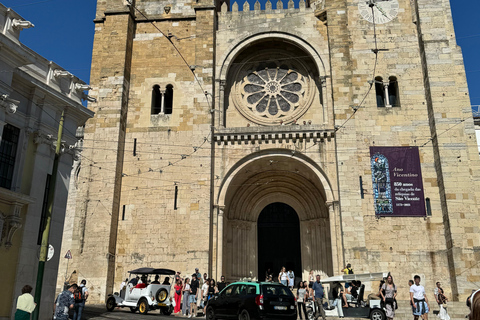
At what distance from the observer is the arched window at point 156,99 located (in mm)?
23062

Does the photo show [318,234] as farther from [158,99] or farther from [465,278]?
[158,99]

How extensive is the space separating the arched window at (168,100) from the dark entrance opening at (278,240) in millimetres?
7898

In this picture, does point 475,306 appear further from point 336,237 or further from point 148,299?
point 336,237

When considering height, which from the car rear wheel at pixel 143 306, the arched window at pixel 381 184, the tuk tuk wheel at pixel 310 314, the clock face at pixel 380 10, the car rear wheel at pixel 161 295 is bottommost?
the tuk tuk wheel at pixel 310 314

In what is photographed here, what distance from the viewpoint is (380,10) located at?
73.0 ft

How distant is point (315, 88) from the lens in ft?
77.0

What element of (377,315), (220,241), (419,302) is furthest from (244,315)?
(220,241)

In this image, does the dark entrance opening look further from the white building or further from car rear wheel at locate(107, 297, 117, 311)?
the white building

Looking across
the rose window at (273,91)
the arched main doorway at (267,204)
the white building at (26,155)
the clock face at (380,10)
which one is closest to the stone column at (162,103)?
the rose window at (273,91)

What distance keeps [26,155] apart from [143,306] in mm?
6245

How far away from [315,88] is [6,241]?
16.2 m

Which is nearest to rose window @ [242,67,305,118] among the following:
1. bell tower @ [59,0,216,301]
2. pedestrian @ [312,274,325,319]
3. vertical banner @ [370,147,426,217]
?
bell tower @ [59,0,216,301]

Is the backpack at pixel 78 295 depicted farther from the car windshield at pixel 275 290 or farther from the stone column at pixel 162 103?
the stone column at pixel 162 103

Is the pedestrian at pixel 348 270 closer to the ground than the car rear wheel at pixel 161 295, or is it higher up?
higher up
